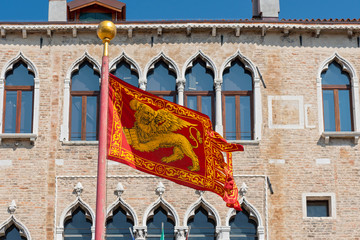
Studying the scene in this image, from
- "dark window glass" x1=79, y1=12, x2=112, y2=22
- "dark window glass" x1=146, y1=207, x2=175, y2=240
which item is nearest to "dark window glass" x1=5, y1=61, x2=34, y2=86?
"dark window glass" x1=79, y1=12, x2=112, y2=22

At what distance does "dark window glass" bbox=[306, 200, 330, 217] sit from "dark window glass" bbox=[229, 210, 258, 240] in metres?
1.36

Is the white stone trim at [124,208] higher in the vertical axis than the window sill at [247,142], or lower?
lower

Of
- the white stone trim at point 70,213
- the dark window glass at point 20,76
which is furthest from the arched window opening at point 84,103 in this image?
the white stone trim at point 70,213

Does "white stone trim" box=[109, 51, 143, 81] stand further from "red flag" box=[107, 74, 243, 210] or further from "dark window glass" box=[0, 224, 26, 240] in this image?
"red flag" box=[107, 74, 243, 210]

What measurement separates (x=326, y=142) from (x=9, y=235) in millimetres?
7745

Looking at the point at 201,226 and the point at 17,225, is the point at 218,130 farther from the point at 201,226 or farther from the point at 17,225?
the point at 17,225

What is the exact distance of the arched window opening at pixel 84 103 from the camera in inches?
786

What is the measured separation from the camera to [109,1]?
72.0 feet

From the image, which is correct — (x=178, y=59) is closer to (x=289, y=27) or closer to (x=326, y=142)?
(x=289, y=27)

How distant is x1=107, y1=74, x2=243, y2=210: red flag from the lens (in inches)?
550

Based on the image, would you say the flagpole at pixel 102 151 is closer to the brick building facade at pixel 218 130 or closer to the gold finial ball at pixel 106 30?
the gold finial ball at pixel 106 30

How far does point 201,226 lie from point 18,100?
5406 mm

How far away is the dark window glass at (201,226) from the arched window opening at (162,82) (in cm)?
288

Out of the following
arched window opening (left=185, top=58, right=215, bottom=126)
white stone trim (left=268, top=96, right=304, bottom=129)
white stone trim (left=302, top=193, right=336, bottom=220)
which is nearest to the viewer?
white stone trim (left=302, top=193, right=336, bottom=220)
